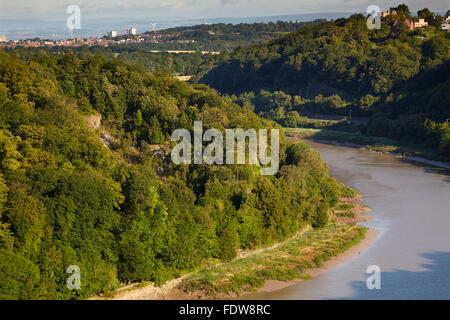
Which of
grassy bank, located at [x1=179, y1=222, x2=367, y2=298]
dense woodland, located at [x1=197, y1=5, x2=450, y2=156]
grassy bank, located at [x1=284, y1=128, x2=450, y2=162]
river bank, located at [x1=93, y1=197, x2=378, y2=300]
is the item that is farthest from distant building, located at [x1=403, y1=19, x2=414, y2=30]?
grassy bank, located at [x1=179, y1=222, x2=367, y2=298]

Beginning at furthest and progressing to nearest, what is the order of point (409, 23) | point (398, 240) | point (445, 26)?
1. point (445, 26)
2. point (409, 23)
3. point (398, 240)

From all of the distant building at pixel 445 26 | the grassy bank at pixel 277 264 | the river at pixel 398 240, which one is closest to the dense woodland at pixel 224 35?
the distant building at pixel 445 26

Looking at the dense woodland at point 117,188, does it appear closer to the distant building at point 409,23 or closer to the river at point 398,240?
the river at point 398,240

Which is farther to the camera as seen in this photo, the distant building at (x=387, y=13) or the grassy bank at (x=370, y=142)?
the distant building at (x=387, y=13)

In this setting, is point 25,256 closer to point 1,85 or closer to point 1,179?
point 1,179

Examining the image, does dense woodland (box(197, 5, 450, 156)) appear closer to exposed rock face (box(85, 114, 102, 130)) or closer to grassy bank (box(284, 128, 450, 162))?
grassy bank (box(284, 128, 450, 162))

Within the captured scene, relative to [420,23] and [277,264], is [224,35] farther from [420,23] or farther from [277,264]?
[277,264]

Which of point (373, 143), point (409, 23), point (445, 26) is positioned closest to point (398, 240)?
point (373, 143)
